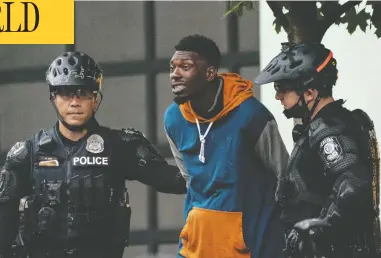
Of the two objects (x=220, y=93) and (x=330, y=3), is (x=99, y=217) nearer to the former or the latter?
(x=220, y=93)

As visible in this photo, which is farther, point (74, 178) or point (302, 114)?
point (74, 178)

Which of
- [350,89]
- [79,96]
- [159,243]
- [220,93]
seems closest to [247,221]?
[220,93]

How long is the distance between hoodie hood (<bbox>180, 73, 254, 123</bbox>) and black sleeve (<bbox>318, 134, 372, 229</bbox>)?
1.20 meters

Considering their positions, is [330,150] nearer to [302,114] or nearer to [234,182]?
[302,114]

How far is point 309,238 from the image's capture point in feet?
32.6

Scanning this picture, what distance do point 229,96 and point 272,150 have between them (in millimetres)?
557

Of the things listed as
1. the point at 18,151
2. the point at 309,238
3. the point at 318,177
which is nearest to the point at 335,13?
the point at 318,177

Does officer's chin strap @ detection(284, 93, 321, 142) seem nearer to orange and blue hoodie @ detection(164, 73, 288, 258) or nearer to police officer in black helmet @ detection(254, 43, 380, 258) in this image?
police officer in black helmet @ detection(254, 43, 380, 258)

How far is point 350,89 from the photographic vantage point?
13.8 metres

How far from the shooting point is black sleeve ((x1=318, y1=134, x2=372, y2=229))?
9789 mm

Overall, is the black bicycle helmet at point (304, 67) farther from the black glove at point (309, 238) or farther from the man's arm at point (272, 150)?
the black glove at point (309, 238)

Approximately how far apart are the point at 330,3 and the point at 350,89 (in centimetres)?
306

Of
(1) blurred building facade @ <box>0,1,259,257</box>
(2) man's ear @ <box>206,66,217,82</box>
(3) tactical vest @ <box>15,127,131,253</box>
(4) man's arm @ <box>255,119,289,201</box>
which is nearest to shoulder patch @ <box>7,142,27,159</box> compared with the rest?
(3) tactical vest @ <box>15,127,131,253</box>

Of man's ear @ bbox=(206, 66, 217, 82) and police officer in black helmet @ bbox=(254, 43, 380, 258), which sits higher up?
man's ear @ bbox=(206, 66, 217, 82)
